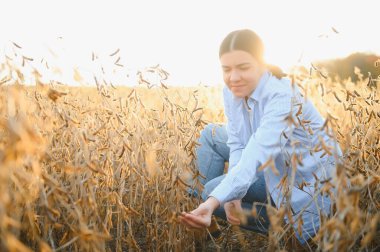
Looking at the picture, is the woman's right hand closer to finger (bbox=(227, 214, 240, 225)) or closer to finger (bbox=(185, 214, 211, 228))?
finger (bbox=(227, 214, 240, 225))

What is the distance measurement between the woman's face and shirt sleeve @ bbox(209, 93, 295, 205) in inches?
7.0

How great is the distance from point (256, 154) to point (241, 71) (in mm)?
409

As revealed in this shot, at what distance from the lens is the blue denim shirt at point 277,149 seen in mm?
1558

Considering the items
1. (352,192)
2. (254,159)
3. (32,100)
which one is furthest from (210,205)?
(32,100)

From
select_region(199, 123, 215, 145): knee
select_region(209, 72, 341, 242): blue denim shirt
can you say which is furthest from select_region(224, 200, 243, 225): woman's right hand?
select_region(199, 123, 215, 145): knee

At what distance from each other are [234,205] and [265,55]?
27.1 inches

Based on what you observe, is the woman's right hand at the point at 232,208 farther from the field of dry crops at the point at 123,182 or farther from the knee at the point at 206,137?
the knee at the point at 206,137

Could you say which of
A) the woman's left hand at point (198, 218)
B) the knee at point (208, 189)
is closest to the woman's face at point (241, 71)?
the knee at point (208, 189)

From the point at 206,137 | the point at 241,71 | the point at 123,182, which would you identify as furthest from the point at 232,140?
the point at 123,182

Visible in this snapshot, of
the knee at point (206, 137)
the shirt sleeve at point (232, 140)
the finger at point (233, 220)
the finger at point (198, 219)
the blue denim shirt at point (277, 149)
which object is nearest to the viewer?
the finger at point (198, 219)

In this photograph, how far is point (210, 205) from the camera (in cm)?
148

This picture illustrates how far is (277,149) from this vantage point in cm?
168

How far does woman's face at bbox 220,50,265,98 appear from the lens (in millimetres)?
1837

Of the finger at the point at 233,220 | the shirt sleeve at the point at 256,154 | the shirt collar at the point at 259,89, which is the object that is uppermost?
the shirt collar at the point at 259,89
